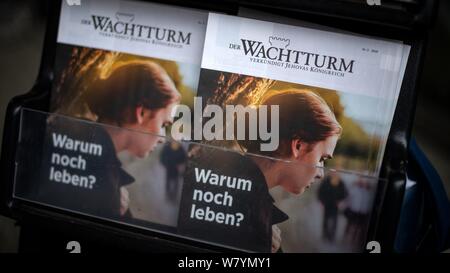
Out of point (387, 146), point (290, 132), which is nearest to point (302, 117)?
point (290, 132)

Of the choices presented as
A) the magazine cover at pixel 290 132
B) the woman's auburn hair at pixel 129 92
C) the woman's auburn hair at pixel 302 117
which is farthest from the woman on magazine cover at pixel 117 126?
the woman's auburn hair at pixel 302 117

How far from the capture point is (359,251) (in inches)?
38.8

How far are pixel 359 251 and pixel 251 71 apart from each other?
39cm

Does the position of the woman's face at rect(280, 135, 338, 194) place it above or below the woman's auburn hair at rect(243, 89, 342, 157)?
below

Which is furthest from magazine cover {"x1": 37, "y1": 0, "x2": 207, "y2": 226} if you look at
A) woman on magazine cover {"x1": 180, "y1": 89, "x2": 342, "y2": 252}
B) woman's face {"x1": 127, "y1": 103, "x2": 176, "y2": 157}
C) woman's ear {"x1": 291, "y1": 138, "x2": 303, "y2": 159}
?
woman's ear {"x1": 291, "y1": 138, "x2": 303, "y2": 159}

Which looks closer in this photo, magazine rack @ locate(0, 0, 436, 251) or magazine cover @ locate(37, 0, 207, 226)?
magazine rack @ locate(0, 0, 436, 251)

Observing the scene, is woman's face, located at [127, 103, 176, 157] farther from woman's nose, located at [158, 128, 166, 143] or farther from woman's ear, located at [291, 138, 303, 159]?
woman's ear, located at [291, 138, 303, 159]

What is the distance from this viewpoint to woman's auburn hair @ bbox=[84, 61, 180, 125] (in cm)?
112

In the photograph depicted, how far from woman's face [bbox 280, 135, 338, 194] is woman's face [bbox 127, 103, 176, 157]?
0.27 meters

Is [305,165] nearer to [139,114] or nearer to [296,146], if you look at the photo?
[296,146]

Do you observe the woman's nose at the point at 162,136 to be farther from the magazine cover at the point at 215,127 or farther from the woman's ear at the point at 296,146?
the woman's ear at the point at 296,146

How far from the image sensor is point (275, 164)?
1.00m

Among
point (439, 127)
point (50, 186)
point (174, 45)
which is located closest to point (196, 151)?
point (174, 45)

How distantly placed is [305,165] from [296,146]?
0.05 metres
